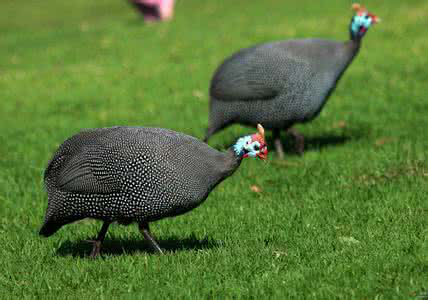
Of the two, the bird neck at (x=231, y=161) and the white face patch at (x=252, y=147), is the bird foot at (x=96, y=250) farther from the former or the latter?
the white face patch at (x=252, y=147)

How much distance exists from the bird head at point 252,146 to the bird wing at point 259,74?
2418mm

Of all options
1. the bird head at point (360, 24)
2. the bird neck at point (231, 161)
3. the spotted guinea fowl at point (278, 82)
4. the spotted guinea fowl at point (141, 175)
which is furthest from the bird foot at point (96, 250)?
the bird head at point (360, 24)

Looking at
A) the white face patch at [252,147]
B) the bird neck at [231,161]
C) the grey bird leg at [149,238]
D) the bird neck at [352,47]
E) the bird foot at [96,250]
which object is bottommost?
the bird foot at [96,250]

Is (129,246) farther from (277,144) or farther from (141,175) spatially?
(277,144)

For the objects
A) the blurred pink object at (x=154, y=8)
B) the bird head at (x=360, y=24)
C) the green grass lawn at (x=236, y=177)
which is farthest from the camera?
the blurred pink object at (x=154, y=8)

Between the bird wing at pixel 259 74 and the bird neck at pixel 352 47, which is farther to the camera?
the bird neck at pixel 352 47

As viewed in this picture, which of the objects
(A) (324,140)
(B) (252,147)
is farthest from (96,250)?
(A) (324,140)

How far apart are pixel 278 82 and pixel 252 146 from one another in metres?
2.45

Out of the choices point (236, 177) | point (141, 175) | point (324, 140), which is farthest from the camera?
point (324, 140)

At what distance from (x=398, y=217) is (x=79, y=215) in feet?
6.59

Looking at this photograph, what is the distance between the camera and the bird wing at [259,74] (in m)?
6.88

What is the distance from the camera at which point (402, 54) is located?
11.1 metres

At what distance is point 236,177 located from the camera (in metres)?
6.64

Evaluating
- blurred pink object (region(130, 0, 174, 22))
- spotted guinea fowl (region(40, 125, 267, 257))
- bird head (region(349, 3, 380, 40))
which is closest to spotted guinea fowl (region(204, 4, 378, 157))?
bird head (region(349, 3, 380, 40))
